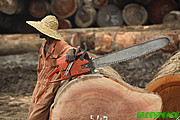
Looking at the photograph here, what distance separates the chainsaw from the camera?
5.08ft

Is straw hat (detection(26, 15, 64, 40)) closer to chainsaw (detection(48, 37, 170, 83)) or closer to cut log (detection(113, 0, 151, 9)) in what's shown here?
chainsaw (detection(48, 37, 170, 83))

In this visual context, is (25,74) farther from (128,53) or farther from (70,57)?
(128,53)

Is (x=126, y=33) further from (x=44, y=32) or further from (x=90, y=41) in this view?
(x=44, y=32)

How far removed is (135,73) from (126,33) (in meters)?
0.79

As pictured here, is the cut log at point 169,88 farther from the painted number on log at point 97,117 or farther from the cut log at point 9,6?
the cut log at point 9,6

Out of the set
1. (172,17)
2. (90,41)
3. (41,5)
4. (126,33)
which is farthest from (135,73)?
(41,5)

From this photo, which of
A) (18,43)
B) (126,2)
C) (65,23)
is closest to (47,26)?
(18,43)

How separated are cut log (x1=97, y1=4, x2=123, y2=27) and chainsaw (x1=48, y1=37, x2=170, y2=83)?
11.6 ft

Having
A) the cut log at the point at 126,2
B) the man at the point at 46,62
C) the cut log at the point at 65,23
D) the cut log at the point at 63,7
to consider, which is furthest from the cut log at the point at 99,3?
the man at the point at 46,62

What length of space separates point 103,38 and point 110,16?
1.43m

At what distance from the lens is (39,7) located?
16.3 ft

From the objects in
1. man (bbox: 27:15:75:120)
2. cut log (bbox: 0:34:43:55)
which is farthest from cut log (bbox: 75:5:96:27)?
man (bbox: 27:15:75:120)

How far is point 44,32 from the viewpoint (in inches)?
66.2

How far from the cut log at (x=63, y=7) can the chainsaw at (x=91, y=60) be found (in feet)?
11.6
